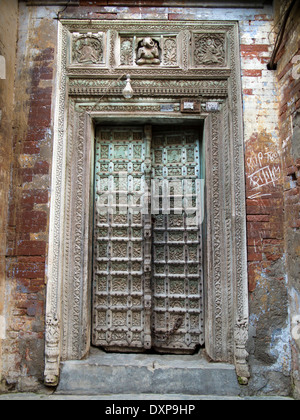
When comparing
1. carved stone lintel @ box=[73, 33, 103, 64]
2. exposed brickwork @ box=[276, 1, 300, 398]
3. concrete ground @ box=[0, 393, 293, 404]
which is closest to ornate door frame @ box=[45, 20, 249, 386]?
carved stone lintel @ box=[73, 33, 103, 64]

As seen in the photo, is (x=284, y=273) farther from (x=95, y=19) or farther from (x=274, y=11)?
(x=95, y=19)

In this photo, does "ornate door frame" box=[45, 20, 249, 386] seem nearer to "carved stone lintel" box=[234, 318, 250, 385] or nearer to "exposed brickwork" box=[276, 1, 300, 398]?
"carved stone lintel" box=[234, 318, 250, 385]

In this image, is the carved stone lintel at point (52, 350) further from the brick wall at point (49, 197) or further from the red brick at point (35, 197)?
the red brick at point (35, 197)

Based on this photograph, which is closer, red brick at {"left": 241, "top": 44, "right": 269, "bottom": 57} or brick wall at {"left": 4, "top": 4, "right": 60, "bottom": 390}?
brick wall at {"left": 4, "top": 4, "right": 60, "bottom": 390}

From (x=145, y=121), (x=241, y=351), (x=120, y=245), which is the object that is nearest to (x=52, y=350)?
(x=120, y=245)

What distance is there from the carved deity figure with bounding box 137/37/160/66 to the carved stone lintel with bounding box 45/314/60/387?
304cm

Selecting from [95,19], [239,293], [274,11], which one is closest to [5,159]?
[95,19]

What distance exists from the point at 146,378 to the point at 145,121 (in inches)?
112

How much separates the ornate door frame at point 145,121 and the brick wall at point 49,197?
0.36 ft

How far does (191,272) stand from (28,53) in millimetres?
3200

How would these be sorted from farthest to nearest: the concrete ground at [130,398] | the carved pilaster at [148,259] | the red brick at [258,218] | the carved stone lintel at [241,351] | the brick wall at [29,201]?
the carved pilaster at [148,259] → the red brick at [258,218] → the brick wall at [29,201] → the carved stone lintel at [241,351] → the concrete ground at [130,398]

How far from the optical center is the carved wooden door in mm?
3383

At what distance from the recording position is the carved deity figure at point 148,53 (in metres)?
3.38

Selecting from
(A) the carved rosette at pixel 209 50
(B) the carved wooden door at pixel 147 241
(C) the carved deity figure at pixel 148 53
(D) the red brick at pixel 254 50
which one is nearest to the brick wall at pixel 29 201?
(B) the carved wooden door at pixel 147 241
